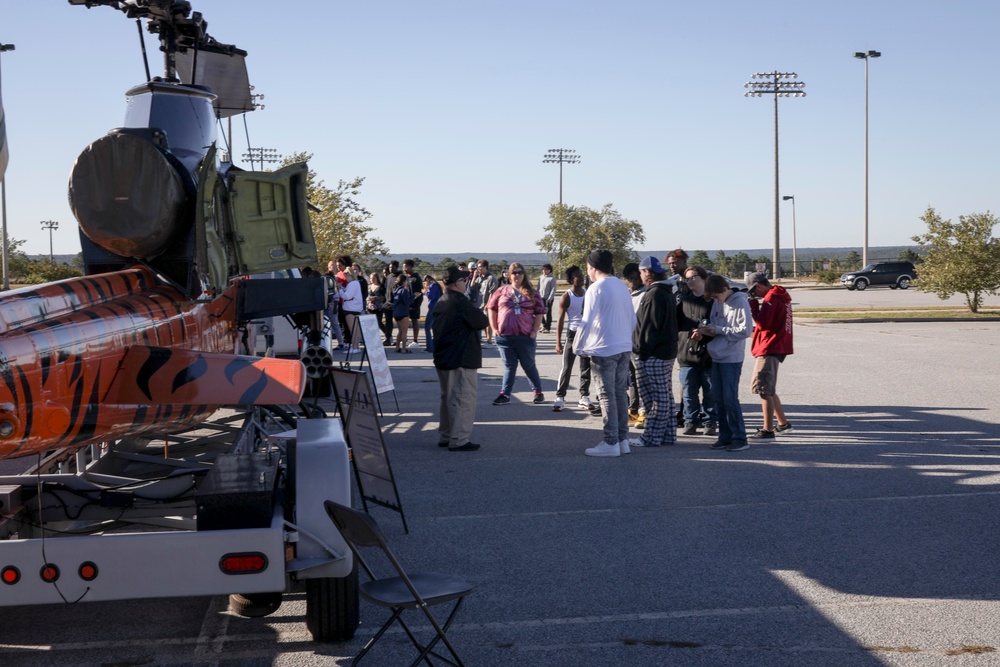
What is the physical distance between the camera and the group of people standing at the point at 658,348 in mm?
9883

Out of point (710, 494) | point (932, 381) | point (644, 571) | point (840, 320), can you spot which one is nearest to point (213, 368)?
point (644, 571)

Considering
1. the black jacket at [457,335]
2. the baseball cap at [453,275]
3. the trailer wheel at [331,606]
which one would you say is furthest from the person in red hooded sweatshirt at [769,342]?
the trailer wheel at [331,606]

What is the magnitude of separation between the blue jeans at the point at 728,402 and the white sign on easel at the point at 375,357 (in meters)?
4.34

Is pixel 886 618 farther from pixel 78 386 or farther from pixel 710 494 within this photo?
pixel 78 386

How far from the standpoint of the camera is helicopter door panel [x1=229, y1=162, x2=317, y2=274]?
6887 mm

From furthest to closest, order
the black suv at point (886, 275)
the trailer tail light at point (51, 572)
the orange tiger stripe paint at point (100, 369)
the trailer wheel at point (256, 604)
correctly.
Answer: the black suv at point (886, 275) < the trailer wheel at point (256, 604) < the trailer tail light at point (51, 572) < the orange tiger stripe paint at point (100, 369)

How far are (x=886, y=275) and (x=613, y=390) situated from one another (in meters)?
54.4

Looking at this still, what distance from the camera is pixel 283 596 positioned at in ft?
19.1

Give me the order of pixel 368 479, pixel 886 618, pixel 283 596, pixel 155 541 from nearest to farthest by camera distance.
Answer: pixel 155 541 < pixel 886 618 < pixel 283 596 < pixel 368 479

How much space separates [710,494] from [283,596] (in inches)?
153

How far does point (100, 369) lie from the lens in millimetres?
4754

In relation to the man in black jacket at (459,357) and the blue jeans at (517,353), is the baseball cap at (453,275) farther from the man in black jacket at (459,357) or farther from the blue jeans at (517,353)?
the blue jeans at (517,353)

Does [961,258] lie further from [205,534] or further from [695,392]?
[205,534]

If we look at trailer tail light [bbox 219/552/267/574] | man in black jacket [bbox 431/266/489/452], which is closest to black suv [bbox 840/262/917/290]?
man in black jacket [bbox 431/266/489/452]
